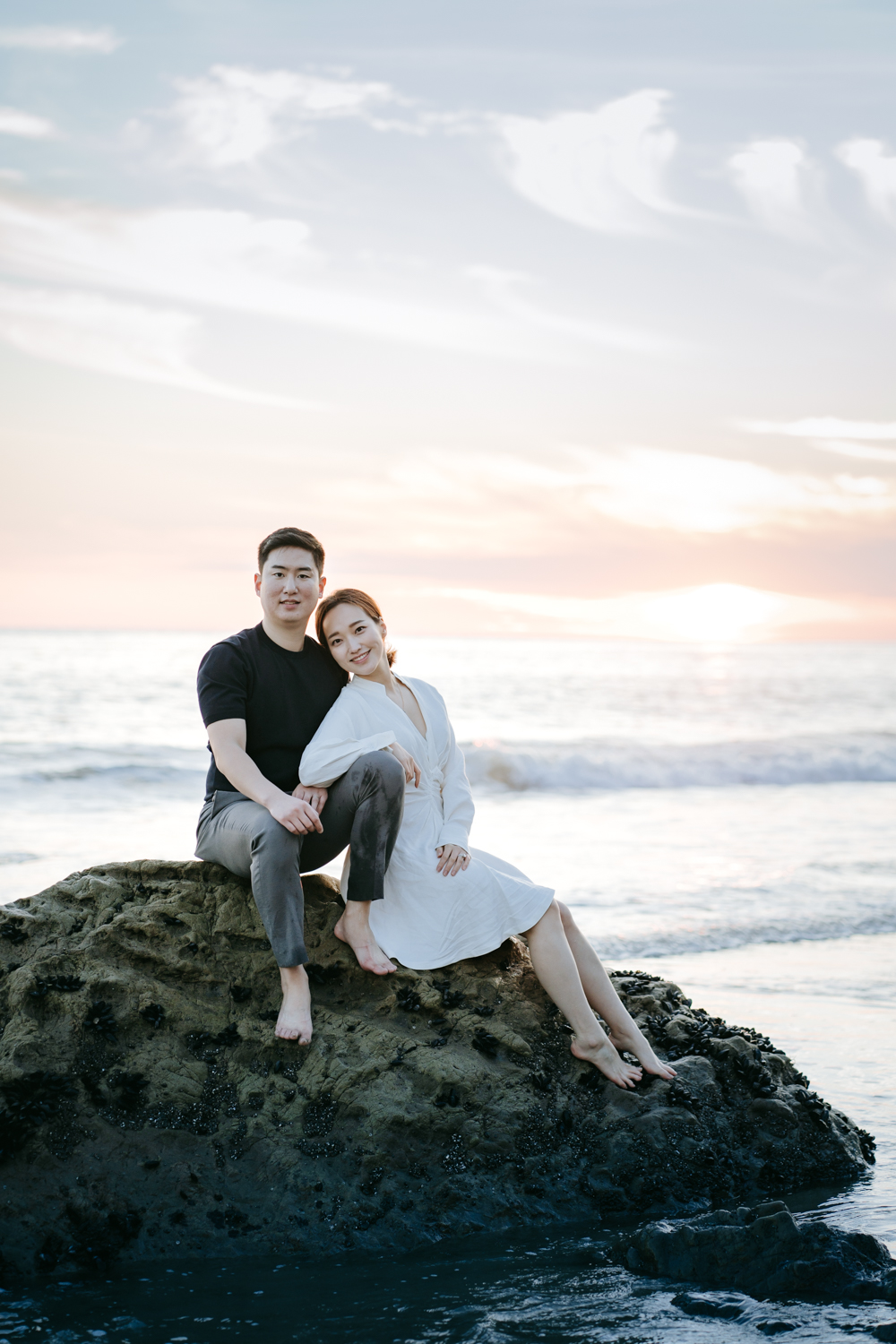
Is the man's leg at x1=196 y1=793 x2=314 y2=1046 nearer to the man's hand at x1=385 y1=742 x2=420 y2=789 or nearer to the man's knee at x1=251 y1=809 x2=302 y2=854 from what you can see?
the man's knee at x1=251 y1=809 x2=302 y2=854

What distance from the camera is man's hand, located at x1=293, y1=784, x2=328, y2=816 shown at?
17.3 feet

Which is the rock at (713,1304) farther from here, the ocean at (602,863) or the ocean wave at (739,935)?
the ocean wave at (739,935)

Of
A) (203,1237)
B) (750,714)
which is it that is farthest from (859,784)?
(203,1237)

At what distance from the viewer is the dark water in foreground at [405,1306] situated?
4.05 metres

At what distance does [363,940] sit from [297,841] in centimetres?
62

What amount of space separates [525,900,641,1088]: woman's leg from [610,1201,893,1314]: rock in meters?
0.81

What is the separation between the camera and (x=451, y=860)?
5352mm

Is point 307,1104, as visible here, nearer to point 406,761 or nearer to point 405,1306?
point 405,1306

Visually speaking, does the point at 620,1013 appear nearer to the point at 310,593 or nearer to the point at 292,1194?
the point at 292,1194

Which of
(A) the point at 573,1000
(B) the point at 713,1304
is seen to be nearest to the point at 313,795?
(A) the point at 573,1000

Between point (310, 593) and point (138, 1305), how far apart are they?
3211 mm

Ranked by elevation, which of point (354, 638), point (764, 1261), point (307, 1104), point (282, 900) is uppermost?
point (354, 638)

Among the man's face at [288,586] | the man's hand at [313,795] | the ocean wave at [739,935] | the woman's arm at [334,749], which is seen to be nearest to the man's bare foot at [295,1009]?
the man's hand at [313,795]

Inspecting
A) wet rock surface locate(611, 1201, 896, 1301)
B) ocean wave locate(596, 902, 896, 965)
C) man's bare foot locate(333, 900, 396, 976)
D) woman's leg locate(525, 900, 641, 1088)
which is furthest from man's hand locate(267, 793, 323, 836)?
ocean wave locate(596, 902, 896, 965)
